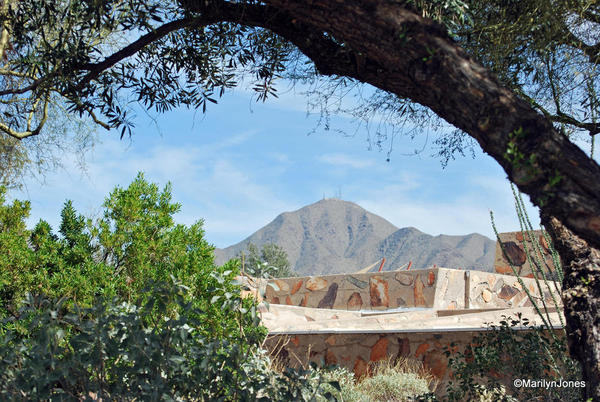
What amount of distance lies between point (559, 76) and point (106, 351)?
206 inches

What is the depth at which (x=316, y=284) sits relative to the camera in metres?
14.8

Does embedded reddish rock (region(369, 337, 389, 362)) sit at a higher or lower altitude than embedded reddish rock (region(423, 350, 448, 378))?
higher

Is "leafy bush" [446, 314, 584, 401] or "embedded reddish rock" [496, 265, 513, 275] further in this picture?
"embedded reddish rock" [496, 265, 513, 275]

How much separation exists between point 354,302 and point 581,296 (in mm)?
10019

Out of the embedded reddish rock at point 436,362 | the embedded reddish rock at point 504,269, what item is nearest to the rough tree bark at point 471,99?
the embedded reddish rock at point 436,362

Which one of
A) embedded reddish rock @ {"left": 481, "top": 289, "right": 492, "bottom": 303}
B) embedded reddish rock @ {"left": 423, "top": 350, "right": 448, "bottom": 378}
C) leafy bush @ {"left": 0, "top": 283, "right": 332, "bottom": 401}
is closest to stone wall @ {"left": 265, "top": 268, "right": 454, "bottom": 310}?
embedded reddish rock @ {"left": 481, "top": 289, "right": 492, "bottom": 303}

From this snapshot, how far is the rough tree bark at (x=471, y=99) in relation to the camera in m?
2.67

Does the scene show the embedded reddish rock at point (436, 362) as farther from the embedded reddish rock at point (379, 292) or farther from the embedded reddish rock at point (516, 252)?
the embedded reddish rock at point (516, 252)

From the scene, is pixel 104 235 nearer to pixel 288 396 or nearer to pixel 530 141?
pixel 288 396

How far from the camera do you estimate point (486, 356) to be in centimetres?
484

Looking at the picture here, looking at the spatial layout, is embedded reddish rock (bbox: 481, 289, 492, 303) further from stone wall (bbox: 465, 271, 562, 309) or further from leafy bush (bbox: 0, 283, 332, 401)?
leafy bush (bbox: 0, 283, 332, 401)

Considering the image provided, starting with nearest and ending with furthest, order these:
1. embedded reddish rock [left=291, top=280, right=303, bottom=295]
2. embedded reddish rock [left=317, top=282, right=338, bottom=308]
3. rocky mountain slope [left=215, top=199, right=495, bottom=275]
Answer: embedded reddish rock [left=317, top=282, right=338, bottom=308]
embedded reddish rock [left=291, top=280, right=303, bottom=295]
rocky mountain slope [left=215, top=199, right=495, bottom=275]

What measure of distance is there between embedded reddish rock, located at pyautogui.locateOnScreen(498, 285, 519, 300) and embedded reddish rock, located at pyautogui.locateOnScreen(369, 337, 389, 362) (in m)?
6.23

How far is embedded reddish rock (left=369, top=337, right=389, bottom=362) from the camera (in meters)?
8.01
